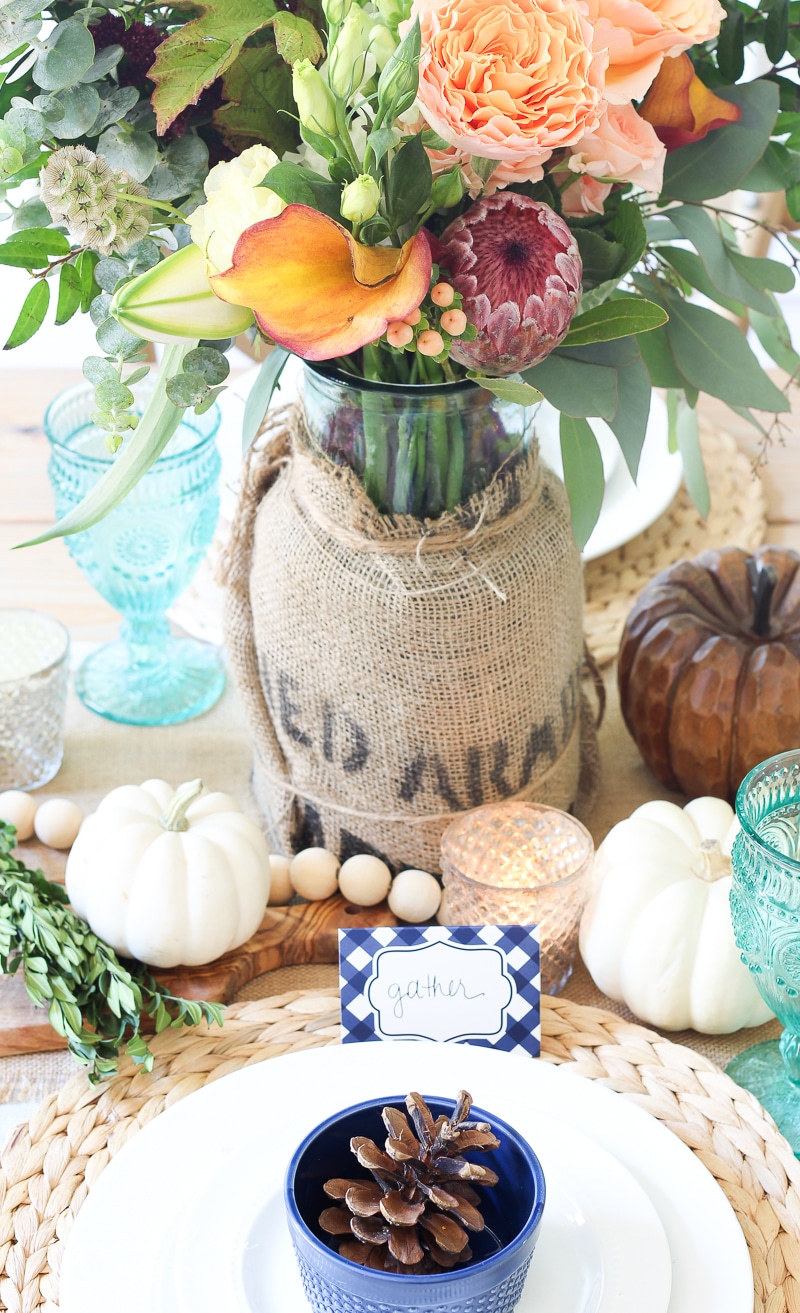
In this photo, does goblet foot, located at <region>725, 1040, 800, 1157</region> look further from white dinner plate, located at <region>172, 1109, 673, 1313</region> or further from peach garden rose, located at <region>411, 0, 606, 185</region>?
peach garden rose, located at <region>411, 0, 606, 185</region>

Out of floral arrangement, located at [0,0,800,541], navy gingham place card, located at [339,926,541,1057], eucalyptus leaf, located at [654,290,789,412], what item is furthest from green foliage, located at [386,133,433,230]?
navy gingham place card, located at [339,926,541,1057]

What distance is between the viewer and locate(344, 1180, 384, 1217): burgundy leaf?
1.41 ft

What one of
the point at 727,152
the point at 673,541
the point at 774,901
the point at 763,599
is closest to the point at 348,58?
the point at 727,152

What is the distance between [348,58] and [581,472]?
261 millimetres

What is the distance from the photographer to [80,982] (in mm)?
659

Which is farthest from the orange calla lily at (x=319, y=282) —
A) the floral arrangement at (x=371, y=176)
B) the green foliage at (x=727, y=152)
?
the green foliage at (x=727, y=152)

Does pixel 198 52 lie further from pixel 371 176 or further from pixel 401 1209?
pixel 401 1209

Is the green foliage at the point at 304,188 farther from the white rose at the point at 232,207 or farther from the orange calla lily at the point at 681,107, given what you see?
the orange calla lily at the point at 681,107

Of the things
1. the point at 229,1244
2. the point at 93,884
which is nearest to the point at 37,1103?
the point at 93,884

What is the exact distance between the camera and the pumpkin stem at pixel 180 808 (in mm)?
716

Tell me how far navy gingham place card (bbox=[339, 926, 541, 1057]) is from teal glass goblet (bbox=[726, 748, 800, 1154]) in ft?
0.33

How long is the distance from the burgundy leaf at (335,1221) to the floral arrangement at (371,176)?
0.31m

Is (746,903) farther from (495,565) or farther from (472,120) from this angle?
(472,120)

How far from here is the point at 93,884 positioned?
689mm
